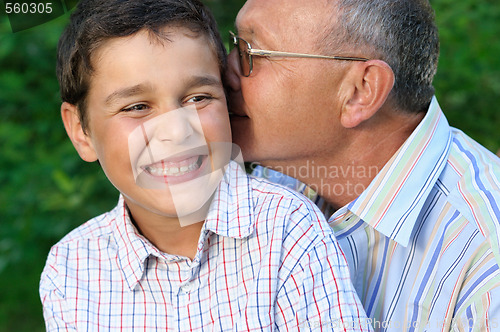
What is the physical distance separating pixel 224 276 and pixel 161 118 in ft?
1.76

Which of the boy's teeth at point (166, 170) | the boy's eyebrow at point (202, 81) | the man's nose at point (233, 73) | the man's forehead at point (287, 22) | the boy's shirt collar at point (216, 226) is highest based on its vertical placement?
the man's forehead at point (287, 22)

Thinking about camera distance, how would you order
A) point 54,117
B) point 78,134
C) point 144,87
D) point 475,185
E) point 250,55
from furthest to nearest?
point 54,117
point 250,55
point 78,134
point 475,185
point 144,87

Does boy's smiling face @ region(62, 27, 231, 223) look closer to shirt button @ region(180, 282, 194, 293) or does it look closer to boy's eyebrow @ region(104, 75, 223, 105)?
boy's eyebrow @ region(104, 75, 223, 105)

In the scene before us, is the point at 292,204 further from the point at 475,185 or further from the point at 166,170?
the point at 475,185

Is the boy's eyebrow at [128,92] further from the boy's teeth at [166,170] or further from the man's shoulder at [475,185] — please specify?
the man's shoulder at [475,185]

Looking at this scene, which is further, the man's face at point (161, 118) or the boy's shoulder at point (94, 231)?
the boy's shoulder at point (94, 231)

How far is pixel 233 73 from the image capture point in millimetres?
2258

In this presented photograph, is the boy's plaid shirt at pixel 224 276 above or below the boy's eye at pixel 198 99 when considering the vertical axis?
below

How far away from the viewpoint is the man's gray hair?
2.20m

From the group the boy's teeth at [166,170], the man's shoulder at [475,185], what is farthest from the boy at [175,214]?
the man's shoulder at [475,185]

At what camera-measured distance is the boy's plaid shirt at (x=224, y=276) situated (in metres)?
1.78

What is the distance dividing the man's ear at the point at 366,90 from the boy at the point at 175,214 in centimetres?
47

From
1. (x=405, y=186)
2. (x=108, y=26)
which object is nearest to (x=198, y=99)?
(x=108, y=26)

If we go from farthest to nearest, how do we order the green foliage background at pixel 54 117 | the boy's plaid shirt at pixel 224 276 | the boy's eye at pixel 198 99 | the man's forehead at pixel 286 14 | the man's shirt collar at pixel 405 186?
the green foliage background at pixel 54 117 < the man's forehead at pixel 286 14 < the man's shirt collar at pixel 405 186 < the boy's eye at pixel 198 99 < the boy's plaid shirt at pixel 224 276
